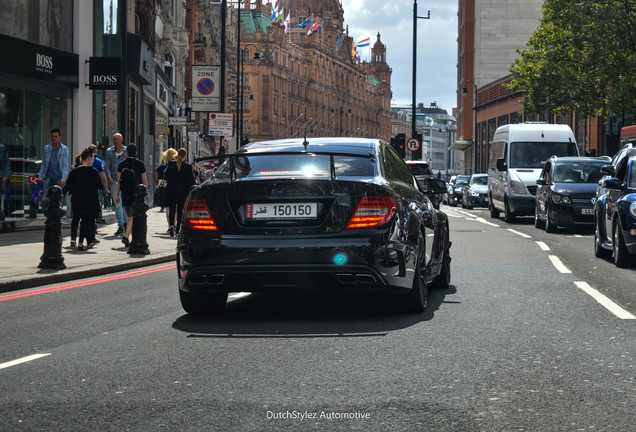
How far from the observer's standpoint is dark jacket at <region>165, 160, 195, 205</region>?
21.0m

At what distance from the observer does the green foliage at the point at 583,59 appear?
34.3 meters

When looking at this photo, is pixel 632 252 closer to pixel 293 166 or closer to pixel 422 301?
pixel 422 301

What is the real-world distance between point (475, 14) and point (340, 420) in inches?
3820

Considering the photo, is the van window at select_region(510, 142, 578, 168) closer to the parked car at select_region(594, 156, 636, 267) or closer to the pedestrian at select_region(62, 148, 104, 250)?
the parked car at select_region(594, 156, 636, 267)

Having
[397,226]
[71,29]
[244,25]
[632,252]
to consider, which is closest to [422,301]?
[397,226]

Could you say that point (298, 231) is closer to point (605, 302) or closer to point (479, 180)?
point (605, 302)

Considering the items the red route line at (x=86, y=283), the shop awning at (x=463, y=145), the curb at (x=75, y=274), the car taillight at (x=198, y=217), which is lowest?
the red route line at (x=86, y=283)

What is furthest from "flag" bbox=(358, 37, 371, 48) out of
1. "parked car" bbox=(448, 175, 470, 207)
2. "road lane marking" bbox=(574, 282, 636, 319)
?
"road lane marking" bbox=(574, 282, 636, 319)

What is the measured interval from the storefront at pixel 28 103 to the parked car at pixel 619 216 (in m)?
11.8

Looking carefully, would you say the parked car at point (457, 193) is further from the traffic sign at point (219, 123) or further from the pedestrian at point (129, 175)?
the pedestrian at point (129, 175)

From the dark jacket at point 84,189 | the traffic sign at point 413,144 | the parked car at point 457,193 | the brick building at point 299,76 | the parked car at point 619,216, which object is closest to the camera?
the parked car at point 619,216

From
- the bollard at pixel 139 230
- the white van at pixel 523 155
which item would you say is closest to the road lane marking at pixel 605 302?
the bollard at pixel 139 230

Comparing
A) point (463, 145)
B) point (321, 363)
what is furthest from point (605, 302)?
point (463, 145)

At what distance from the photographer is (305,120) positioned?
6186 inches
